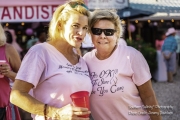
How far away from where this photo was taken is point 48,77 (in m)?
2.01

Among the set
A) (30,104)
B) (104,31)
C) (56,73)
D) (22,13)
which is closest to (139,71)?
(104,31)

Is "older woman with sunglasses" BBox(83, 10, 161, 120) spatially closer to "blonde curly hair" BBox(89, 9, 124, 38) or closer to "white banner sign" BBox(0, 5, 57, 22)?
"blonde curly hair" BBox(89, 9, 124, 38)

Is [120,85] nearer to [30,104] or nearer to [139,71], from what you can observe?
[139,71]

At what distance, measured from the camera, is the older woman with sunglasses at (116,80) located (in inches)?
88.7

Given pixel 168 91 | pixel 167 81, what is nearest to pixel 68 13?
pixel 168 91

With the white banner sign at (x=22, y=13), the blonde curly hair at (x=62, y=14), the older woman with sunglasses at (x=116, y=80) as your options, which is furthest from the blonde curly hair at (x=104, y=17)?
the white banner sign at (x=22, y=13)

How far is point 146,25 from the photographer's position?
51.3 ft

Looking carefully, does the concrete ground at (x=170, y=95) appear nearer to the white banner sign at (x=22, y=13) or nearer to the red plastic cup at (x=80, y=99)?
the white banner sign at (x=22, y=13)

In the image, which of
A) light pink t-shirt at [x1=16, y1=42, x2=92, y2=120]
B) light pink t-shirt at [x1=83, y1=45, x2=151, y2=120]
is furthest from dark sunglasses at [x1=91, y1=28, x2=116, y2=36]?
light pink t-shirt at [x1=16, y1=42, x2=92, y2=120]

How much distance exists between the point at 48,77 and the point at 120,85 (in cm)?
51

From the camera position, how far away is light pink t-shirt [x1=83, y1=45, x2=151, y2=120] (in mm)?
2246

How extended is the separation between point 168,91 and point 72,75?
6.94 m

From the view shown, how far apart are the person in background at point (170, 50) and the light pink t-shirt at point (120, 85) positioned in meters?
7.50

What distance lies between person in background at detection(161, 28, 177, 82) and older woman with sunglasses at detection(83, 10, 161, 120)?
7.47 meters
